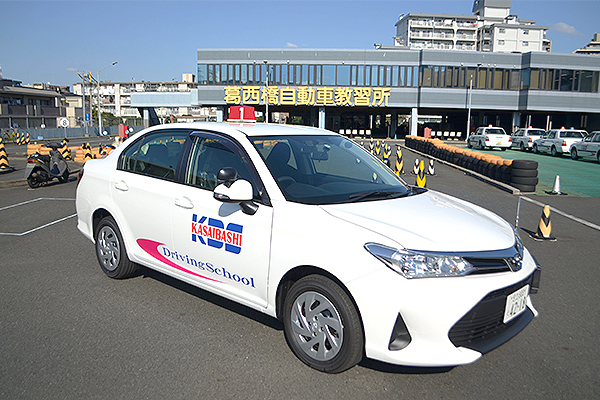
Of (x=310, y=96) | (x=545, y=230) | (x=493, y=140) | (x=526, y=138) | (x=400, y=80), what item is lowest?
(x=545, y=230)

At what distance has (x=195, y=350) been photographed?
13.0 feet

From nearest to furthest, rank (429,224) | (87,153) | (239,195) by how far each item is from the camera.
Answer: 1. (429,224)
2. (239,195)
3. (87,153)

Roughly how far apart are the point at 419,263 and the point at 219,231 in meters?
1.80

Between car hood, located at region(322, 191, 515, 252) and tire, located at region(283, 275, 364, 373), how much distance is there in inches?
20.7

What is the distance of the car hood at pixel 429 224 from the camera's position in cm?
332

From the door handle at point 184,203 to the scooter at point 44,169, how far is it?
37.1ft

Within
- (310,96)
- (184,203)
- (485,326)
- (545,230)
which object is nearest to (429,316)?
(485,326)

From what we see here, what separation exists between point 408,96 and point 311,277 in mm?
59244

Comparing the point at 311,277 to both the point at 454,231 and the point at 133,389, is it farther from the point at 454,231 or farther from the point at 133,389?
the point at 133,389

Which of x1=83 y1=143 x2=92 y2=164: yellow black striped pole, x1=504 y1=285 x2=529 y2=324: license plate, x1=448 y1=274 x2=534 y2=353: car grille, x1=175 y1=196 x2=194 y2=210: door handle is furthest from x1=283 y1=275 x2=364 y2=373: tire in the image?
x1=83 y1=143 x2=92 y2=164: yellow black striped pole

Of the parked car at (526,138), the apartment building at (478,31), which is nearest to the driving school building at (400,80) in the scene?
the parked car at (526,138)

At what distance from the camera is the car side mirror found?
3.83 meters

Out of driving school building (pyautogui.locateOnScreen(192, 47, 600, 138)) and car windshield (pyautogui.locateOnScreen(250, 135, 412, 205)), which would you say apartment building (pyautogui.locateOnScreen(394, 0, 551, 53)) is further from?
car windshield (pyautogui.locateOnScreen(250, 135, 412, 205))

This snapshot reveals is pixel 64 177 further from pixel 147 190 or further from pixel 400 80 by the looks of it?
pixel 400 80
